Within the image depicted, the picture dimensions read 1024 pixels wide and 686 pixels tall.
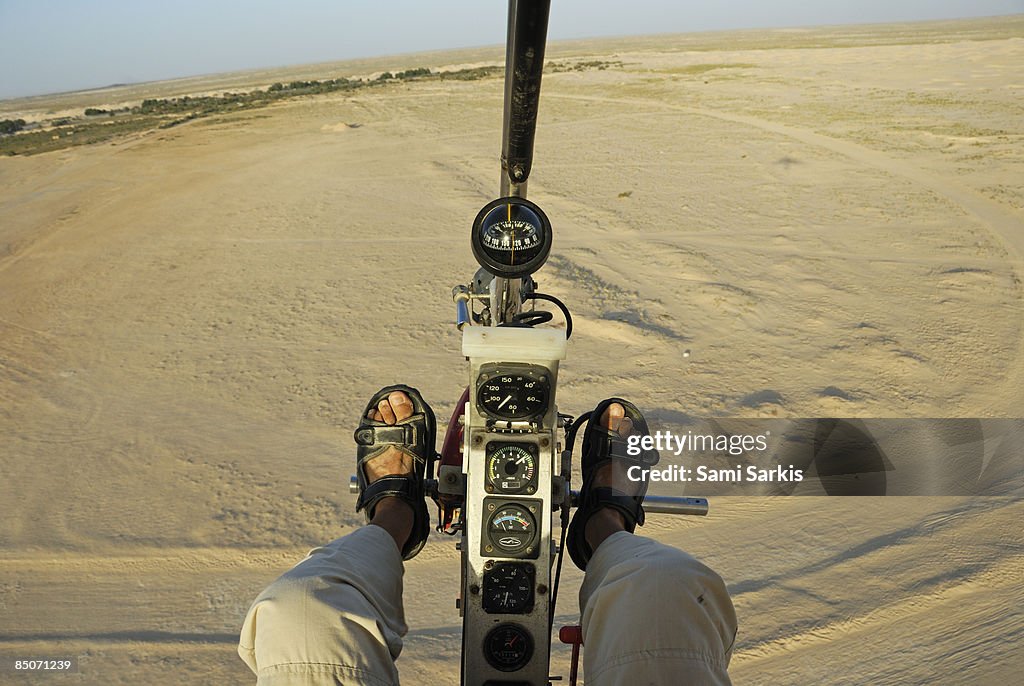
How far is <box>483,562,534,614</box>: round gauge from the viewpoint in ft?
7.47

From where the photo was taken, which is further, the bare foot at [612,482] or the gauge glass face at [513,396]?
the bare foot at [612,482]

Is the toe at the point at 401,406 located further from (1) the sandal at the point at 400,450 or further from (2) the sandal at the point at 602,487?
(2) the sandal at the point at 602,487

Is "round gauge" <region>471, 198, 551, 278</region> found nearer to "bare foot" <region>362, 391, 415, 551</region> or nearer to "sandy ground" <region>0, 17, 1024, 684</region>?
"bare foot" <region>362, 391, 415, 551</region>

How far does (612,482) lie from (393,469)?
0.84 meters

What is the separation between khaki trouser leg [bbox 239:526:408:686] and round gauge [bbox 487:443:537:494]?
19.7 inches

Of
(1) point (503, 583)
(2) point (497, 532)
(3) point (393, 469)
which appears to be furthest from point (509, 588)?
(3) point (393, 469)

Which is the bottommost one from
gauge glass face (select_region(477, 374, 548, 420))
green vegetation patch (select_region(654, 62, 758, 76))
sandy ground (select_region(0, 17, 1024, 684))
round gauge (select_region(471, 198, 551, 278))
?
sandy ground (select_region(0, 17, 1024, 684))

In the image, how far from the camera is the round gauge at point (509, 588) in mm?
2275

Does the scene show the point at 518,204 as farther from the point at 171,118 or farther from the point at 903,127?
the point at 171,118

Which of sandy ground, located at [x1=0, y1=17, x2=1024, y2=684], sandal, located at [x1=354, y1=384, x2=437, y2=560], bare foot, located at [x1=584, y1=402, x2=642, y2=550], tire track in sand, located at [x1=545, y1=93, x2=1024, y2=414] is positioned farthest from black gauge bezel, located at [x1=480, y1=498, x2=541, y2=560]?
tire track in sand, located at [x1=545, y1=93, x2=1024, y2=414]

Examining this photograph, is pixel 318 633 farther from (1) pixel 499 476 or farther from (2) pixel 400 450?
(2) pixel 400 450

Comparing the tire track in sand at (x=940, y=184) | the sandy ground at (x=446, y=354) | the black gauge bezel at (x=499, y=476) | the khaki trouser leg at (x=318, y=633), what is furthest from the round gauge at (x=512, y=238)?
the tire track in sand at (x=940, y=184)

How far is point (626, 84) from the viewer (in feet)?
83.2

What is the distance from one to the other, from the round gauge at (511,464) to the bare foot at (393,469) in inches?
20.6
